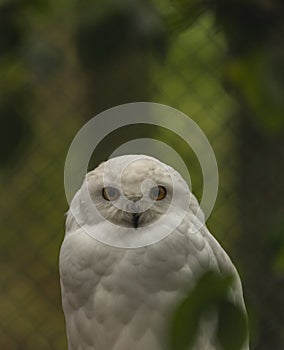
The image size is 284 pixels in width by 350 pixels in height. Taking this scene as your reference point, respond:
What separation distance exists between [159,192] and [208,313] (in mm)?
1570

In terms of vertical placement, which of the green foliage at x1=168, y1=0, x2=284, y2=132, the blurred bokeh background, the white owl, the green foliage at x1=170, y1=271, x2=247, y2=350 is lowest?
the blurred bokeh background

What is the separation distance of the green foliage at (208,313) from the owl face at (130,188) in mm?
1347

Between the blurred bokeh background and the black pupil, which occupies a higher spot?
the black pupil

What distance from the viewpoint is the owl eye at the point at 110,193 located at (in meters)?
1.95

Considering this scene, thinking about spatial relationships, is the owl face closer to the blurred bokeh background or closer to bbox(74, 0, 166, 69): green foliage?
the blurred bokeh background

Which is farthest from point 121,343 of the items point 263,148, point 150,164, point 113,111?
point 113,111

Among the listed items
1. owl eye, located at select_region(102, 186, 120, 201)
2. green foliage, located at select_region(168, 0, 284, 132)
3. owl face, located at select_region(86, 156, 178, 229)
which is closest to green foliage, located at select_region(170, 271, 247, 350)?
green foliage, located at select_region(168, 0, 284, 132)

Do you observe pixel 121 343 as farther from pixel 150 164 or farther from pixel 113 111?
pixel 113 111

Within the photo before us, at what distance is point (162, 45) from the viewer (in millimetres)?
547

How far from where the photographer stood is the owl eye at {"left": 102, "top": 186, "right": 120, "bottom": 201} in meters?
1.95

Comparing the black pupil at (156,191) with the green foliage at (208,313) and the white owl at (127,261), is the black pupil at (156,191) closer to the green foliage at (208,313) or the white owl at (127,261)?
the white owl at (127,261)

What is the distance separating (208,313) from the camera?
0.46 meters

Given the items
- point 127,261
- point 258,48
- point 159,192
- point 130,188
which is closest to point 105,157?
point 127,261

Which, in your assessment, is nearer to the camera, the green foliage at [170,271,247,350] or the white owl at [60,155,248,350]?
the green foliage at [170,271,247,350]
